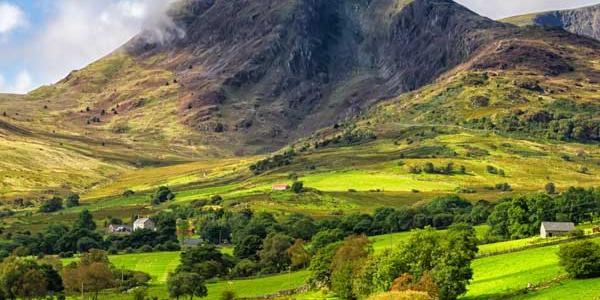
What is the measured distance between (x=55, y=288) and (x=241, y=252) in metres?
40.0

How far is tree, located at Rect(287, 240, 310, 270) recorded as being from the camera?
142 meters

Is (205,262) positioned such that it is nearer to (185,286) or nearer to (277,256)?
(277,256)

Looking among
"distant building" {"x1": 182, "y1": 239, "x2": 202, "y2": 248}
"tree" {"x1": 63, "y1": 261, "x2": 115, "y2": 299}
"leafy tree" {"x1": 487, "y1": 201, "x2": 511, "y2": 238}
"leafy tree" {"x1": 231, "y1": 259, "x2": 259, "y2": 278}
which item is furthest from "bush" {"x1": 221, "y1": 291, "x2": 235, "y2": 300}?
"distant building" {"x1": 182, "y1": 239, "x2": 202, "y2": 248}

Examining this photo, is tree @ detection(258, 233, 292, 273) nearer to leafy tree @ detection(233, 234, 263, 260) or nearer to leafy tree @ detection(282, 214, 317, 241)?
leafy tree @ detection(233, 234, 263, 260)

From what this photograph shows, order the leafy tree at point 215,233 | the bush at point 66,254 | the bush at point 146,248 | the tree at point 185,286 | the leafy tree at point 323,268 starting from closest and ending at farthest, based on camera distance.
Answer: the leafy tree at point 323,268
the tree at point 185,286
the bush at point 66,254
the bush at point 146,248
the leafy tree at point 215,233

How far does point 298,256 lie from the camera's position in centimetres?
14175

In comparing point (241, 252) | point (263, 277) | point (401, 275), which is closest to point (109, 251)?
point (241, 252)

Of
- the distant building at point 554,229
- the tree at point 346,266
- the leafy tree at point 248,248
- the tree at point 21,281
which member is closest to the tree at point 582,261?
the tree at point 346,266

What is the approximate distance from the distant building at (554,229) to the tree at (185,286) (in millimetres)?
54333

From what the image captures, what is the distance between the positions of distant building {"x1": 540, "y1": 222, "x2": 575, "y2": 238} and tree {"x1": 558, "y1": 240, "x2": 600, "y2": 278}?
44.1m

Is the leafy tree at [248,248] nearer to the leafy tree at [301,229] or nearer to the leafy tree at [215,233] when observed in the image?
the leafy tree at [301,229]

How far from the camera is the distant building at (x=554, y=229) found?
398ft

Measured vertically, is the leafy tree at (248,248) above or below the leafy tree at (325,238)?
below

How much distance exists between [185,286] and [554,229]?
192ft
